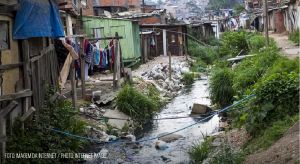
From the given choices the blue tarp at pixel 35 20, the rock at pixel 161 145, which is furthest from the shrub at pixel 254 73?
the blue tarp at pixel 35 20

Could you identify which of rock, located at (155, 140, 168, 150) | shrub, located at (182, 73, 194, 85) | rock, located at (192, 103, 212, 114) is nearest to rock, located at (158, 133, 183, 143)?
rock, located at (155, 140, 168, 150)

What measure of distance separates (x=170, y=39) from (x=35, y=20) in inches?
1017

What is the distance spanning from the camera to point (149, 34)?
30766 mm

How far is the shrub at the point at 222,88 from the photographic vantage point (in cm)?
1370

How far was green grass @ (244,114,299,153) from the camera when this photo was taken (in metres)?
7.46

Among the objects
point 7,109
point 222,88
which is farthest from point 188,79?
point 7,109

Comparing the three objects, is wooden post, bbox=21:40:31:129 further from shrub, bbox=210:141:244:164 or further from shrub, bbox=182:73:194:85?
shrub, bbox=182:73:194:85

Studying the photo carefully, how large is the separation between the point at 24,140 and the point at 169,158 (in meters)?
3.58

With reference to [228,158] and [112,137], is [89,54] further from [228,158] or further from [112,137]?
[228,158]

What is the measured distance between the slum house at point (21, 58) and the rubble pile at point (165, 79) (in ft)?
31.8

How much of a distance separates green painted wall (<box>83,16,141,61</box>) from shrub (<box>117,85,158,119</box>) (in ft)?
26.3

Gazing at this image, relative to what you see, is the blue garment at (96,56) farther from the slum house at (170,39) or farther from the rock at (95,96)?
the slum house at (170,39)

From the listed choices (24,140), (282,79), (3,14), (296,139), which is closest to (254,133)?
(282,79)

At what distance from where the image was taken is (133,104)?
43.8 feet
